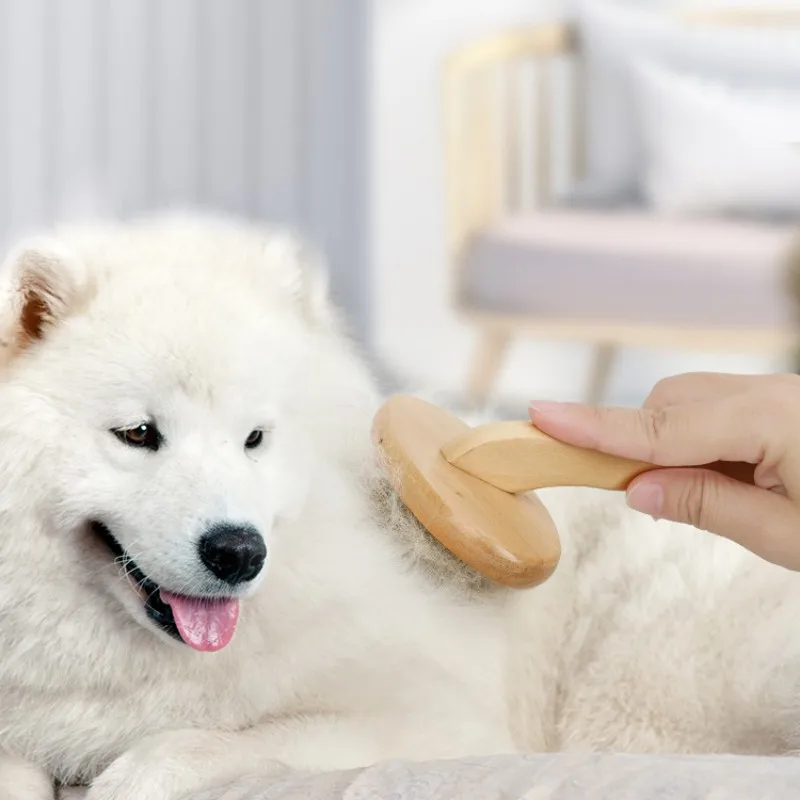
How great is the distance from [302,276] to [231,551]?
30 centimetres

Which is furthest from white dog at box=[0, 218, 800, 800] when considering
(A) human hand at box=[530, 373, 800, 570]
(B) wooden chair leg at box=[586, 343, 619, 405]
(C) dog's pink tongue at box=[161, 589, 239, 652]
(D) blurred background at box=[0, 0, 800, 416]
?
(B) wooden chair leg at box=[586, 343, 619, 405]

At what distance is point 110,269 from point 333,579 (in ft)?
1.08

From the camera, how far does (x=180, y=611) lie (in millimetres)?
1002

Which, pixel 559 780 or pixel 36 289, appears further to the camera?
pixel 36 289

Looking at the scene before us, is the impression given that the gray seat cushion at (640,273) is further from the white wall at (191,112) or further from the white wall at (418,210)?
the white wall at (418,210)

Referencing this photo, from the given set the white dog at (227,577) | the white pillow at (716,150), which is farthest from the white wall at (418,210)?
the white dog at (227,577)

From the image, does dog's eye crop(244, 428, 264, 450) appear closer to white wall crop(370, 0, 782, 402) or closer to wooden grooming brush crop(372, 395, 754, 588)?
wooden grooming brush crop(372, 395, 754, 588)

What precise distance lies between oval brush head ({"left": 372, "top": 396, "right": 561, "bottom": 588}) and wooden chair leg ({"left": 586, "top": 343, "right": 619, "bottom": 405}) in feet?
10.0

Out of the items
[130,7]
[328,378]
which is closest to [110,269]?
[328,378]

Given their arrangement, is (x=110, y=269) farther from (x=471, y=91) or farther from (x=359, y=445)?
(x=471, y=91)

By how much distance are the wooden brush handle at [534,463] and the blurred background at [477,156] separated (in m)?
2.12

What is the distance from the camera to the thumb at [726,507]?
3.27 feet

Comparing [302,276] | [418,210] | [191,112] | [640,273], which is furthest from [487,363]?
[302,276]

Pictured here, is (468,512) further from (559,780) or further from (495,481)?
(559,780)
